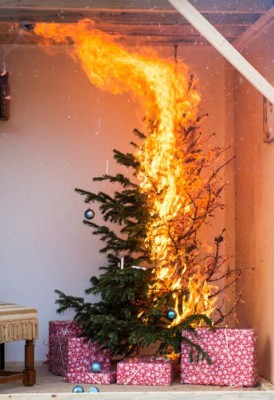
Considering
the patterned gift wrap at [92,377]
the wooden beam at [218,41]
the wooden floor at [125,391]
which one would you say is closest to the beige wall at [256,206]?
the wooden floor at [125,391]

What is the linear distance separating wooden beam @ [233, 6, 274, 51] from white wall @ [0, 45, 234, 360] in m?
0.54

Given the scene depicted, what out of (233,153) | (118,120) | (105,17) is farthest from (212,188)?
(105,17)

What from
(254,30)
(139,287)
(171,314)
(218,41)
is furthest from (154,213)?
(218,41)

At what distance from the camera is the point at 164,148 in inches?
298

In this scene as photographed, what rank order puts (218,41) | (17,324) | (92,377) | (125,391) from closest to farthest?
(218,41) < (125,391) < (17,324) < (92,377)

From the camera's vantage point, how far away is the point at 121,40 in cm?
789

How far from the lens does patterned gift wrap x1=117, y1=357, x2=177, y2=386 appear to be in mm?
6867

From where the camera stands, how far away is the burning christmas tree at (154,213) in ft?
22.9

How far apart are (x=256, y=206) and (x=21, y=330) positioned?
79.0 inches

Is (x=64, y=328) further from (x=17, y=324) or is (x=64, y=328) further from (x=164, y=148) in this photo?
(x=164, y=148)

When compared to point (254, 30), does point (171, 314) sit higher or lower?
lower

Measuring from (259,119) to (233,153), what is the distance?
0.81 meters

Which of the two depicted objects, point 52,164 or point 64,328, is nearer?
point 64,328

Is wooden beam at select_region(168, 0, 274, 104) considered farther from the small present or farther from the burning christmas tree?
the small present
